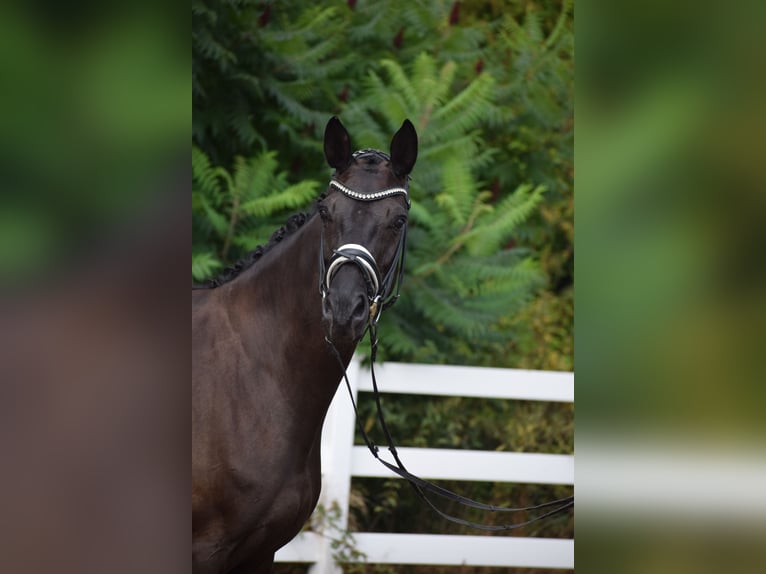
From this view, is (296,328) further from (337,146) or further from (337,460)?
(337,460)

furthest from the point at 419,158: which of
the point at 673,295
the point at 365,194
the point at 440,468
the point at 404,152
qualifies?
the point at 673,295

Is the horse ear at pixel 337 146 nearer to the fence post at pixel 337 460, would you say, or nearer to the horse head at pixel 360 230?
the horse head at pixel 360 230

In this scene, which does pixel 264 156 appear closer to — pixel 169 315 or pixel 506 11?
pixel 506 11

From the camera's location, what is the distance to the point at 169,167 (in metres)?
0.78

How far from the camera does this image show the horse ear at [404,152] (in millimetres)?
2980

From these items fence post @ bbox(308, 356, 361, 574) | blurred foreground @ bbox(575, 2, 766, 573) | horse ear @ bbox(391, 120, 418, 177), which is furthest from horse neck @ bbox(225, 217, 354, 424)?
blurred foreground @ bbox(575, 2, 766, 573)

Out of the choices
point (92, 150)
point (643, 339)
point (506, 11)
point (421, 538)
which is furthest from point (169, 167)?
point (506, 11)

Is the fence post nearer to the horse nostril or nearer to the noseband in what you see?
the noseband

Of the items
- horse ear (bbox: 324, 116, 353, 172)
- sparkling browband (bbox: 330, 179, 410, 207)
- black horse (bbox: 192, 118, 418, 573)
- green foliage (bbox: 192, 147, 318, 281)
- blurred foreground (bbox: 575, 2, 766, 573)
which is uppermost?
green foliage (bbox: 192, 147, 318, 281)

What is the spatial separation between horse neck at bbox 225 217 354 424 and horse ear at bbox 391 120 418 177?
372mm

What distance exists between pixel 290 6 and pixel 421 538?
13.3 feet

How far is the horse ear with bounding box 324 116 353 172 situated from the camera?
296 cm

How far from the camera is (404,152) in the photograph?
3.00 meters

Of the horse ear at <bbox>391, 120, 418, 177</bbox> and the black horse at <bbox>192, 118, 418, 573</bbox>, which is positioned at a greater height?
the horse ear at <bbox>391, 120, 418, 177</bbox>
